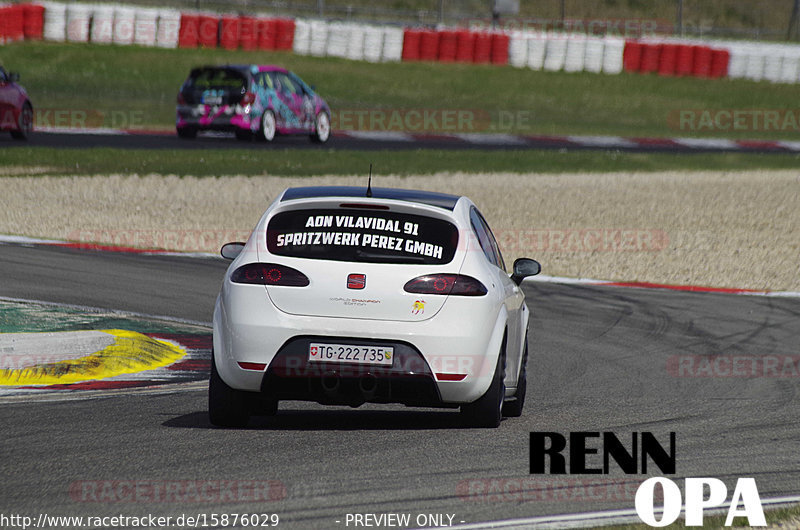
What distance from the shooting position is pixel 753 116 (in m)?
39.0

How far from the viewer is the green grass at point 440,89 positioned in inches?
1431

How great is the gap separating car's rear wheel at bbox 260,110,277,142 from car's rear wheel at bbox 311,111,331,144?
3.93ft

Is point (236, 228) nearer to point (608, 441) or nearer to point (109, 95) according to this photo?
point (608, 441)

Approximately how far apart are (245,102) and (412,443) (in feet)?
66.8

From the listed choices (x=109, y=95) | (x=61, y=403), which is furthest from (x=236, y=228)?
(x=109, y=95)

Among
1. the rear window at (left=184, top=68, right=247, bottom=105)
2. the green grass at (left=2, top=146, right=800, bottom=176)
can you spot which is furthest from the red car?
the rear window at (left=184, top=68, right=247, bottom=105)

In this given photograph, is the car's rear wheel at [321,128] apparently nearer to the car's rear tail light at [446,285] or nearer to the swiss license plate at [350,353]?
the car's rear tail light at [446,285]

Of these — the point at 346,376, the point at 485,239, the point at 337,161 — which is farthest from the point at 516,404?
the point at 337,161

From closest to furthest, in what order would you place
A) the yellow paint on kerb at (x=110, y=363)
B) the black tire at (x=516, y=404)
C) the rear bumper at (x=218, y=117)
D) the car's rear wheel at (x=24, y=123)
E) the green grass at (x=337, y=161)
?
1. the black tire at (x=516, y=404)
2. the yellow paint on kerb at (x=110, y=363)
3. the green grass at (x=337, y=161)
4. the car's rear wheel at (x=24, y=123)
5. the rear bumper at (x=218, y=117)

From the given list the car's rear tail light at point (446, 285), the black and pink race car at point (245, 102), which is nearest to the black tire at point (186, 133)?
the black and pink race car at point (245, 102)

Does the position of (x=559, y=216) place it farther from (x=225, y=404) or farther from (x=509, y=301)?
(x=225, y=404)

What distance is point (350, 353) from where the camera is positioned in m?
7.07

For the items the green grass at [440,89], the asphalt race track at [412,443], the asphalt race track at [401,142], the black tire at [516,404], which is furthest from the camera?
the green grass at [440,89]

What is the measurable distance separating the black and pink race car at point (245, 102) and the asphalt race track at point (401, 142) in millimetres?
355
